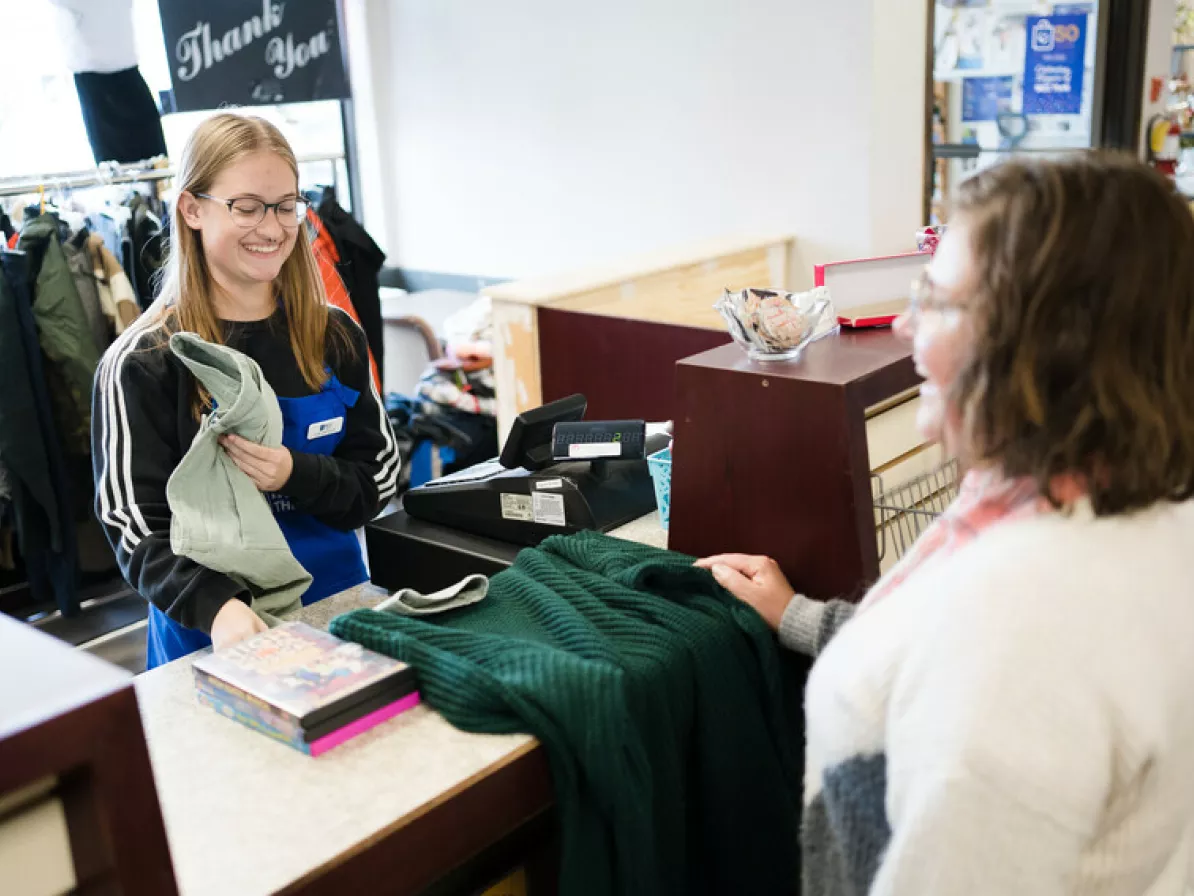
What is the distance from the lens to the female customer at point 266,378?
1.54 meters

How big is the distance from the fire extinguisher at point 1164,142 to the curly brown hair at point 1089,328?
3.82 meters

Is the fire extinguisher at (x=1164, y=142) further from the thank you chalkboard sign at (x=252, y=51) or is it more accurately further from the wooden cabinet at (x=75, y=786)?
the wooden cabinet at (x=75, y=786)

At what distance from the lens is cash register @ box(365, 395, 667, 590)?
161 centimetres

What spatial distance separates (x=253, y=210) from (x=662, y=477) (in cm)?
71

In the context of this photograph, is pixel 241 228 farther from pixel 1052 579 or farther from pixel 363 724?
pixel 1052 579

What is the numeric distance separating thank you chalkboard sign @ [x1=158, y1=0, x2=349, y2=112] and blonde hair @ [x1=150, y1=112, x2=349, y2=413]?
2.24 m

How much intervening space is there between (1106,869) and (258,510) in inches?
43.5

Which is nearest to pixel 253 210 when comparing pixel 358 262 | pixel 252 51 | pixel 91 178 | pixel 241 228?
pixel 241 228

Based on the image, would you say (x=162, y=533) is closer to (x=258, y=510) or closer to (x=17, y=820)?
(x=258, y=510)

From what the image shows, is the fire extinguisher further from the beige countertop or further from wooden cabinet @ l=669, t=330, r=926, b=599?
the beige countertop

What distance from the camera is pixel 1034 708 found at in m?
0.82

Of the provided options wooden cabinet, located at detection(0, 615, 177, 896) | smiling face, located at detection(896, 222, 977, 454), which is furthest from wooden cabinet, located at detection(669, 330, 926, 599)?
wooden cabinet, located at detection(0, 615, 177, 896)

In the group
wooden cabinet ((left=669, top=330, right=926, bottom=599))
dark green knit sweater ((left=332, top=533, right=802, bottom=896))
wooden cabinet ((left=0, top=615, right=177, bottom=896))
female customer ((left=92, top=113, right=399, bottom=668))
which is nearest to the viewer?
wooden cabinet ((left=0, top=615, right=177, bottom=896))

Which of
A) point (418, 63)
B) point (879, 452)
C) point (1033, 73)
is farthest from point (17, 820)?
point (1033, 73)
